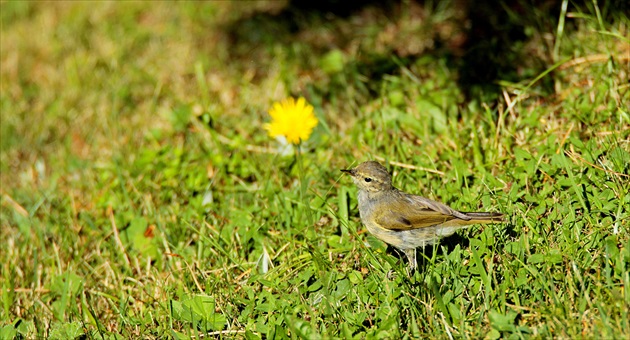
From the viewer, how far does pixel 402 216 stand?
163 inches

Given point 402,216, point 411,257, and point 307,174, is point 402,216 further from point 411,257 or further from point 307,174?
point 307,174

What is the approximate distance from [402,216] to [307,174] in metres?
1.28

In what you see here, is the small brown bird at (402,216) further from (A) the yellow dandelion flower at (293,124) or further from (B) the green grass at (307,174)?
(A) the yellow dandelion flower at (293,124)

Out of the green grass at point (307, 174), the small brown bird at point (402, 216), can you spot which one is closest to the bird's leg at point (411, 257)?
the small brown bird at point (402, 216)

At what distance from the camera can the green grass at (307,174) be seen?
151 inches

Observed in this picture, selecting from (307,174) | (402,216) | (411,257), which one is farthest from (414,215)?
(307,174)

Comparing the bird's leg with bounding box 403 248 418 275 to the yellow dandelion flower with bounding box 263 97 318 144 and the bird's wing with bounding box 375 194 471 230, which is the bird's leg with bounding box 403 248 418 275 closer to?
the bird's wing with bounding box 375 194 471 230

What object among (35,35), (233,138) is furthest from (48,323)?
(35,35)

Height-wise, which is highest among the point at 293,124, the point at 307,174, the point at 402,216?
the point at 293,124

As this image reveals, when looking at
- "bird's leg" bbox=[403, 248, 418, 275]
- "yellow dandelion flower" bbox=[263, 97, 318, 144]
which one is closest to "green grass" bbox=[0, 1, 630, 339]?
"bird's leg" bbox=[403, 248, 418, 275]

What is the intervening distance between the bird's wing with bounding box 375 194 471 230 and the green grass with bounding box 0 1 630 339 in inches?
7.9

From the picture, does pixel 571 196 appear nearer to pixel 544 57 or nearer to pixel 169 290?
pixel 544 57

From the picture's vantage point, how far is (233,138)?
6.01 m

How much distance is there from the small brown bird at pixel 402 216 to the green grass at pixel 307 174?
0.16 meters
